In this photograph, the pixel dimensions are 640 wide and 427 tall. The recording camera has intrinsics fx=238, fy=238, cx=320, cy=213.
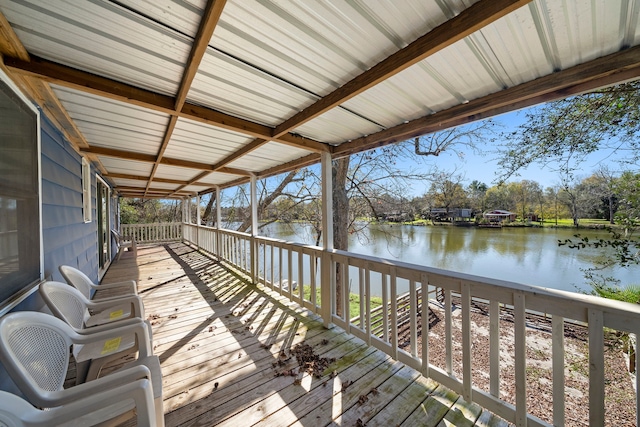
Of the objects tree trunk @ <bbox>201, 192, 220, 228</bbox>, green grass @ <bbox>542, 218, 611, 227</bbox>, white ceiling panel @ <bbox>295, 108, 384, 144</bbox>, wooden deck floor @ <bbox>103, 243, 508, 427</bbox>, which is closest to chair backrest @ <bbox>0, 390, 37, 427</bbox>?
wooden deck floor @ <bbox>103, 243, 508, 427</bbox>

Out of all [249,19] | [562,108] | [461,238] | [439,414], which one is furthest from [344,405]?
[461,238]

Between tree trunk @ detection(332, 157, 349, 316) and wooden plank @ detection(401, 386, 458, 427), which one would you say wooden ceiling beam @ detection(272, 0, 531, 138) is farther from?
tree trunk @ detection(332, 157, 349, 316)

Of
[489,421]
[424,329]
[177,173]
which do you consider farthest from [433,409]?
[177,173]

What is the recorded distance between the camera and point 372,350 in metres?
2.48

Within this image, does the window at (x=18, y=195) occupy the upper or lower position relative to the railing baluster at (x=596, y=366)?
upper

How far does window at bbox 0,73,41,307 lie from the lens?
130 cm

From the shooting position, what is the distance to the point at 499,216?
10.3m

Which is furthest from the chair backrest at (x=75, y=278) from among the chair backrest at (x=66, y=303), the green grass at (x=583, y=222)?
the green grass at (x=583, y=222)

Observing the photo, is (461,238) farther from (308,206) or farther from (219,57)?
(219,57)

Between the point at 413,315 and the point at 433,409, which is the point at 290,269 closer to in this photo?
the point at 413,315

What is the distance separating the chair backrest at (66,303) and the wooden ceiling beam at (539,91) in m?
3.01

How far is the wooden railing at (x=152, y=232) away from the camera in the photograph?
10031mm

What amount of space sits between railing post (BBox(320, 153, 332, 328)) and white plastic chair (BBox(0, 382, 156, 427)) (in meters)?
2.07

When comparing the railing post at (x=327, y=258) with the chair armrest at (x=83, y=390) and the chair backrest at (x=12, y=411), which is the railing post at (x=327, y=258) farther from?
the chair backrest at (x=12, y=411)
